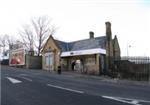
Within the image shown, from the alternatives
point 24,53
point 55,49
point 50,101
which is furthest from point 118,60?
point 50,101

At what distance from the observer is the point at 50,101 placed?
9508mm

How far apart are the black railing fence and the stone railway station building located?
320cm

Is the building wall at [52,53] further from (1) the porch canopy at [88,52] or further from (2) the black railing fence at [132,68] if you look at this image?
(2) the black railing fence at [132,68]

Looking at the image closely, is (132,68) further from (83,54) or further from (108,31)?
(108,31)

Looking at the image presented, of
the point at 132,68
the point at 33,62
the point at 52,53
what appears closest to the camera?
the point at 132,68

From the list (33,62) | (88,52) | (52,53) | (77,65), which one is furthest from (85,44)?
(33,62)

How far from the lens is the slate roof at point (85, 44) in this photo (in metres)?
39.8

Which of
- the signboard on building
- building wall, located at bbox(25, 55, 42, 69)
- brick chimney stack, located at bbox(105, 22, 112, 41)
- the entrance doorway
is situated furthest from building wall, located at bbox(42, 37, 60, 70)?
brick chimney stack, located at bbox(105, 22, 112, 41)

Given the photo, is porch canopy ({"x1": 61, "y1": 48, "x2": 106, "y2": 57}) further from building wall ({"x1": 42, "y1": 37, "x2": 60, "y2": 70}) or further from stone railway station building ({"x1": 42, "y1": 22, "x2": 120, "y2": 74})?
building wall ({"x1": 42, "y1": 37, "x2": 60, "y2": 70})

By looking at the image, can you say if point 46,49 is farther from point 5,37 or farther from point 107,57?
point 5,37

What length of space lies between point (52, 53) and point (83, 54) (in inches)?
319

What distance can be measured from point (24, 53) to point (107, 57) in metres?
18.6

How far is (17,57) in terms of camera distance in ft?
172

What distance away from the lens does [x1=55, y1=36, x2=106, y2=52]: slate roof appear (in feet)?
131
